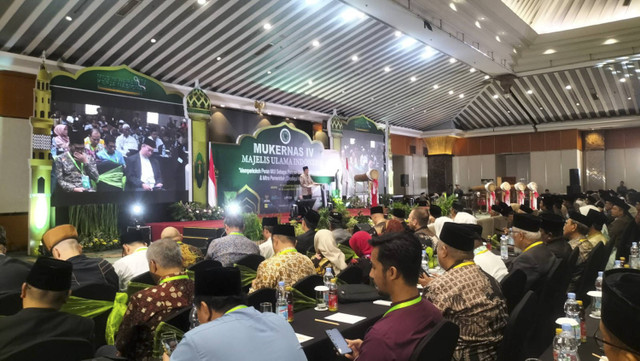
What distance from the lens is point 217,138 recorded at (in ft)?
39.3

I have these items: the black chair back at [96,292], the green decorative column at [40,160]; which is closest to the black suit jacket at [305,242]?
the black chair back at [96,292]

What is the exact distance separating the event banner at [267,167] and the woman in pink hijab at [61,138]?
341 centimetres

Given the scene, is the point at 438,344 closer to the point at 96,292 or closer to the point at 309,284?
the point at 309,284

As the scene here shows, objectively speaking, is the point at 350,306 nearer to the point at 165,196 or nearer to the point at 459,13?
the point at 165,196

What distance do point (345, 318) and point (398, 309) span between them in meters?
0.99

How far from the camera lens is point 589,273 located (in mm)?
3943

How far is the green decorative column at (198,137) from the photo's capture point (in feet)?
34.9

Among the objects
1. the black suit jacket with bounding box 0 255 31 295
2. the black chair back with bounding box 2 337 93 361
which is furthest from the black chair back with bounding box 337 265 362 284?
the black suit jacket with bounding box 0 255 31 295

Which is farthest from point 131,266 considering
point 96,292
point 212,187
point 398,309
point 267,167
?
point 267,167

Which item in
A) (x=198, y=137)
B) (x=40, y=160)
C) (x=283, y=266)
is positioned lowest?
(x=283, y=266)

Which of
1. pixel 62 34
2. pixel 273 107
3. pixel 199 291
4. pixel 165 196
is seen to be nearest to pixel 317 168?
pixel 273 107

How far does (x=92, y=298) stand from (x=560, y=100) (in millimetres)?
18861

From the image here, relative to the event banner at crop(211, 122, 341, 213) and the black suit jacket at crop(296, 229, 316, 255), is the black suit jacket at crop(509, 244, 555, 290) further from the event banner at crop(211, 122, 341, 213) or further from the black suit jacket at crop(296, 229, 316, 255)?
the event banner at crop(211, 122, 341, 213)

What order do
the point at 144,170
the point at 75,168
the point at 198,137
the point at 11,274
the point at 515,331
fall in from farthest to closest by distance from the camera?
1. the point at 198,137
2. the point at 144,170
3. the point at 75,168
4. the point at 11,274
5. the point at 515,331
